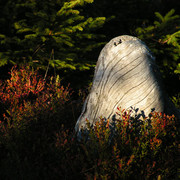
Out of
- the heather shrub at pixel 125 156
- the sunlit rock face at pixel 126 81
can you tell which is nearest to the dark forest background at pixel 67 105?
the heather shrub at pixel 125 156

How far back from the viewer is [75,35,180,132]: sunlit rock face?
126 inches

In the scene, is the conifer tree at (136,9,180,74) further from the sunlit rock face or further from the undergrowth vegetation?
the undergrowth vegetation

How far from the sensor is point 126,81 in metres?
3.30

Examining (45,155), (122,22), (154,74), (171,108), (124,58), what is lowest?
(45,155)

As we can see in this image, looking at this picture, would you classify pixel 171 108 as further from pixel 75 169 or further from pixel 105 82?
pixel 75 169

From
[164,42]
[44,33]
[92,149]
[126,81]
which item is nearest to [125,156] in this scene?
[92,149]

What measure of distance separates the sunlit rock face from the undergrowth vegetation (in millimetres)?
204

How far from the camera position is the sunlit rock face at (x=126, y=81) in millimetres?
3211

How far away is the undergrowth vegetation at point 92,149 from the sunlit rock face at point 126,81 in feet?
0.67

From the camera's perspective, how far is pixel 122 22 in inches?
314

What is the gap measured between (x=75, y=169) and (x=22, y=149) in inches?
37.9

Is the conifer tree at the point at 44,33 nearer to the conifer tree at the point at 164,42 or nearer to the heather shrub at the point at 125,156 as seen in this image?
the conifer tree at the point at 164,42

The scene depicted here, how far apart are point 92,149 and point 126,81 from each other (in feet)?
4.08

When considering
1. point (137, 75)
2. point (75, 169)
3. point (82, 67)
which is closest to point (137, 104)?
point (137, 75)
